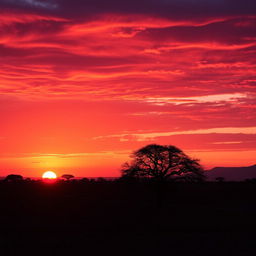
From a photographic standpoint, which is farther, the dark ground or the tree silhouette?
the tree silhouette

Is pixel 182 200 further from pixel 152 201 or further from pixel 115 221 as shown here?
pixel 115 221

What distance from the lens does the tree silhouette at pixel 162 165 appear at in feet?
151

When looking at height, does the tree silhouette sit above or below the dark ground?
above

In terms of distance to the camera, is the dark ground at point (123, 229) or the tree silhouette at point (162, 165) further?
the tree silhouette at point (162, 165)

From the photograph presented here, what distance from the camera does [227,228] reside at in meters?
34.6

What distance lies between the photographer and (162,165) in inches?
1820

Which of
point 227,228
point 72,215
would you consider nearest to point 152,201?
point 72,215

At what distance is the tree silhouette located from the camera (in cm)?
4600

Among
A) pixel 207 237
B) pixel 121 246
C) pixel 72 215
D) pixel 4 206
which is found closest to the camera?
pixel 121 246

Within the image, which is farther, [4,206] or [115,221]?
[4,206]

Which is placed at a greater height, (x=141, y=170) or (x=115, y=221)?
(x=141, y=170)

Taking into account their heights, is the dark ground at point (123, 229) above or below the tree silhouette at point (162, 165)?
below

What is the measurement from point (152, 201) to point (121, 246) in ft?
92.7

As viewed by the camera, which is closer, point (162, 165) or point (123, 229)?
point (123, 229)
